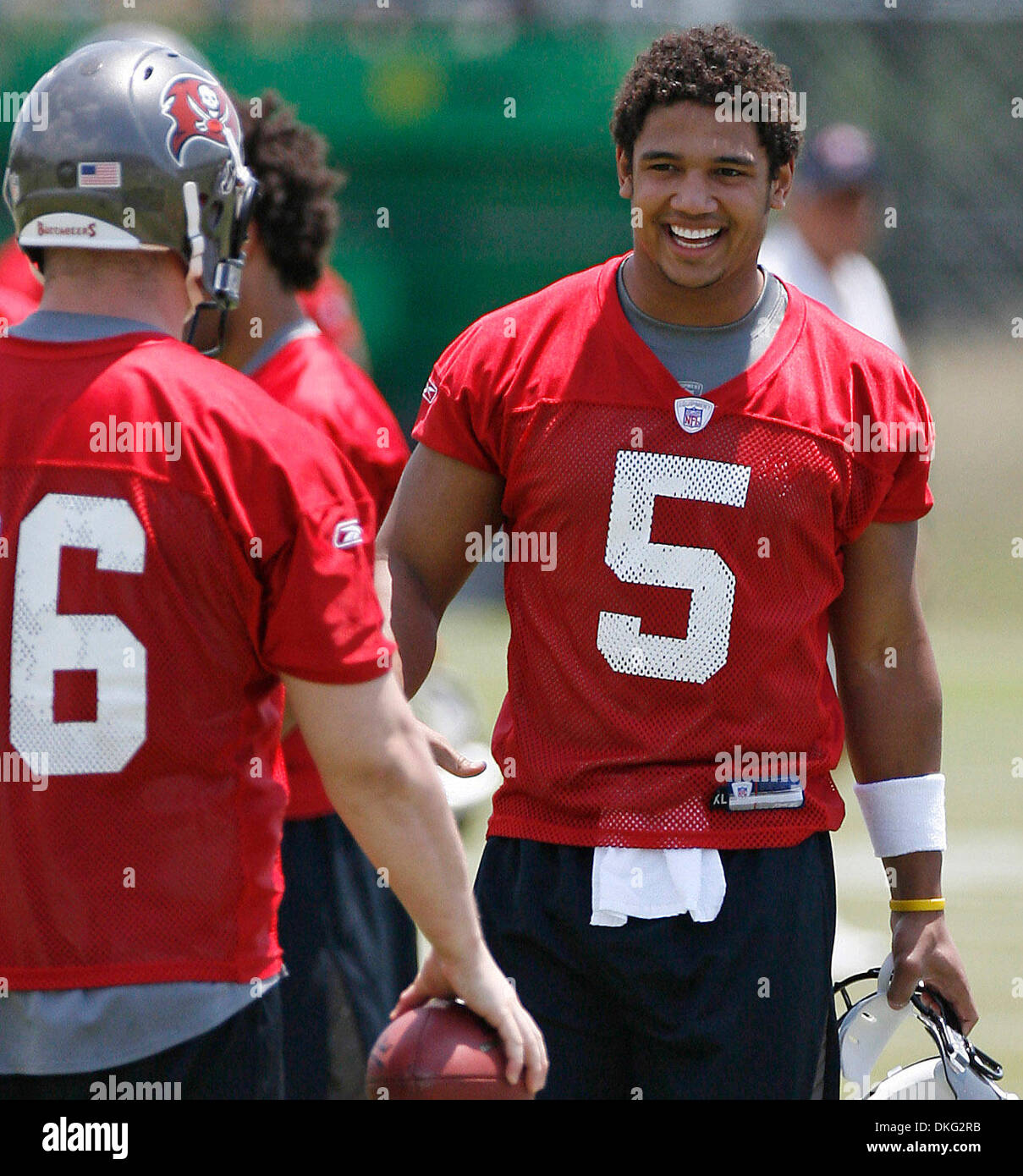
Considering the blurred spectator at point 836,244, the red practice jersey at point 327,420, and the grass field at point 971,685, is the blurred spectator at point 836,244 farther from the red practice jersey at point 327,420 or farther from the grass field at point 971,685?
the red practice jersey at point 327,420

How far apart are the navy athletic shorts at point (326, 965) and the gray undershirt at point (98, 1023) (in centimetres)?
159

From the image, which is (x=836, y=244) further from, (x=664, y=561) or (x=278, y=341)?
(x=664, y=561)

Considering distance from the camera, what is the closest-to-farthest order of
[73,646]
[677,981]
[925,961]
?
[73,646] < [677,981] < [925,961]

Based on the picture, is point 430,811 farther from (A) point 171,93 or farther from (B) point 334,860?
(B) point 334,860

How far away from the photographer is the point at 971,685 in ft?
36.1

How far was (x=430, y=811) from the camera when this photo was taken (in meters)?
2.67

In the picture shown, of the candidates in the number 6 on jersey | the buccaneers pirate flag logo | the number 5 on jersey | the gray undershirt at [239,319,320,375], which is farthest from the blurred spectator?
the number 6 on jersey

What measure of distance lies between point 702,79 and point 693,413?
1.94 ft

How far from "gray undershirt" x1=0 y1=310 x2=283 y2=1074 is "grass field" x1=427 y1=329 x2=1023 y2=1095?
10.4ft

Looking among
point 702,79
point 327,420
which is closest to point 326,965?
point 327,420

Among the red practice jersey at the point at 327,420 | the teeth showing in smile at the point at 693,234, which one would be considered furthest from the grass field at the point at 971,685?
the teeth showing in smile at the point at 693,234

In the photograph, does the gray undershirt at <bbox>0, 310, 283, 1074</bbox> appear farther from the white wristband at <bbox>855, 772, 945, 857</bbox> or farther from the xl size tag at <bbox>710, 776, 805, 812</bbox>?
the white wristband at <bbox>855, 772, 945, 857</bbox>

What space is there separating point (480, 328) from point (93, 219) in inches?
37.9

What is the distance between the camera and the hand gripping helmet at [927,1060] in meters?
3.44
